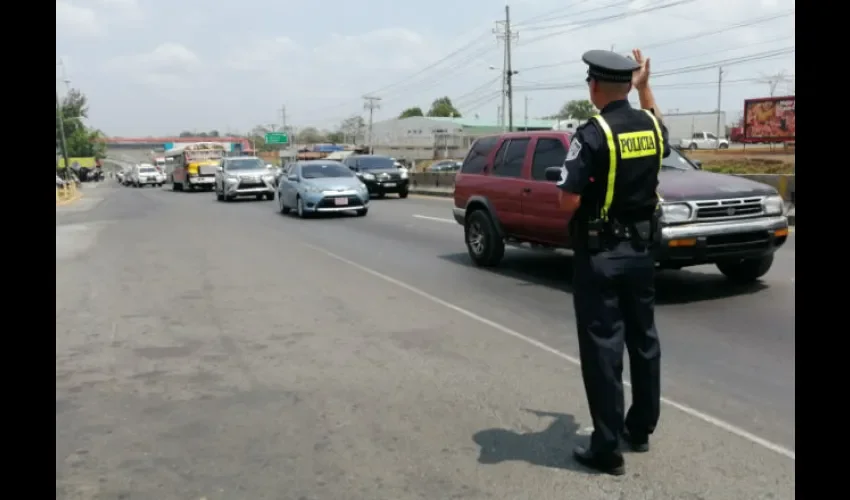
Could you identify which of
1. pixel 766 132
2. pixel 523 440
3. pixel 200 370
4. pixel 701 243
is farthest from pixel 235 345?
pixel 766 132

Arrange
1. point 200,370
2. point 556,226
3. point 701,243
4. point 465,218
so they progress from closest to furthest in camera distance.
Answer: point 200,370 → point 701,243 → point 556,226 → point 465,218

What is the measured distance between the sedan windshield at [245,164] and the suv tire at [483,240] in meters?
A: 20.3

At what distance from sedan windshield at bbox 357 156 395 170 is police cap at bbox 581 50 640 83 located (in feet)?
84.8

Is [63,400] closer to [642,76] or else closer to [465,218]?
[642,76]

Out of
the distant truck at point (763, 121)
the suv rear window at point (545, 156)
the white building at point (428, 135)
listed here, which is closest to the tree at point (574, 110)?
the white building at point (428, 135)

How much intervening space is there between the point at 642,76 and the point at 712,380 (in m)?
2.40

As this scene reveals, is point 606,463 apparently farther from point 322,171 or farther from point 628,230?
point 322,171

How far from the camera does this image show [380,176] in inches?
1137

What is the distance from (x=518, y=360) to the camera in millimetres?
6094

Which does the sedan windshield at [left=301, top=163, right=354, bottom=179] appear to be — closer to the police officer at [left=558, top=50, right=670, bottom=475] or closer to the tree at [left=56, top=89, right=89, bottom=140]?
the police officer at [left=558, top=50, right=670, bottom=475]

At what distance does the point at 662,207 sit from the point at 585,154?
4.20m

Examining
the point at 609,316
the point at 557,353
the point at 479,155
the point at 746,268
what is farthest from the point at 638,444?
the point at 479,155

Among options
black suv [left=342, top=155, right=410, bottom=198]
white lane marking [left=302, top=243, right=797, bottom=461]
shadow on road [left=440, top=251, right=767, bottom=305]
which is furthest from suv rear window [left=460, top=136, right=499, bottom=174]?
black suv [left=342, top=155, right=410, bottom=198]

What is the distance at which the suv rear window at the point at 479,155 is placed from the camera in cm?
1111
